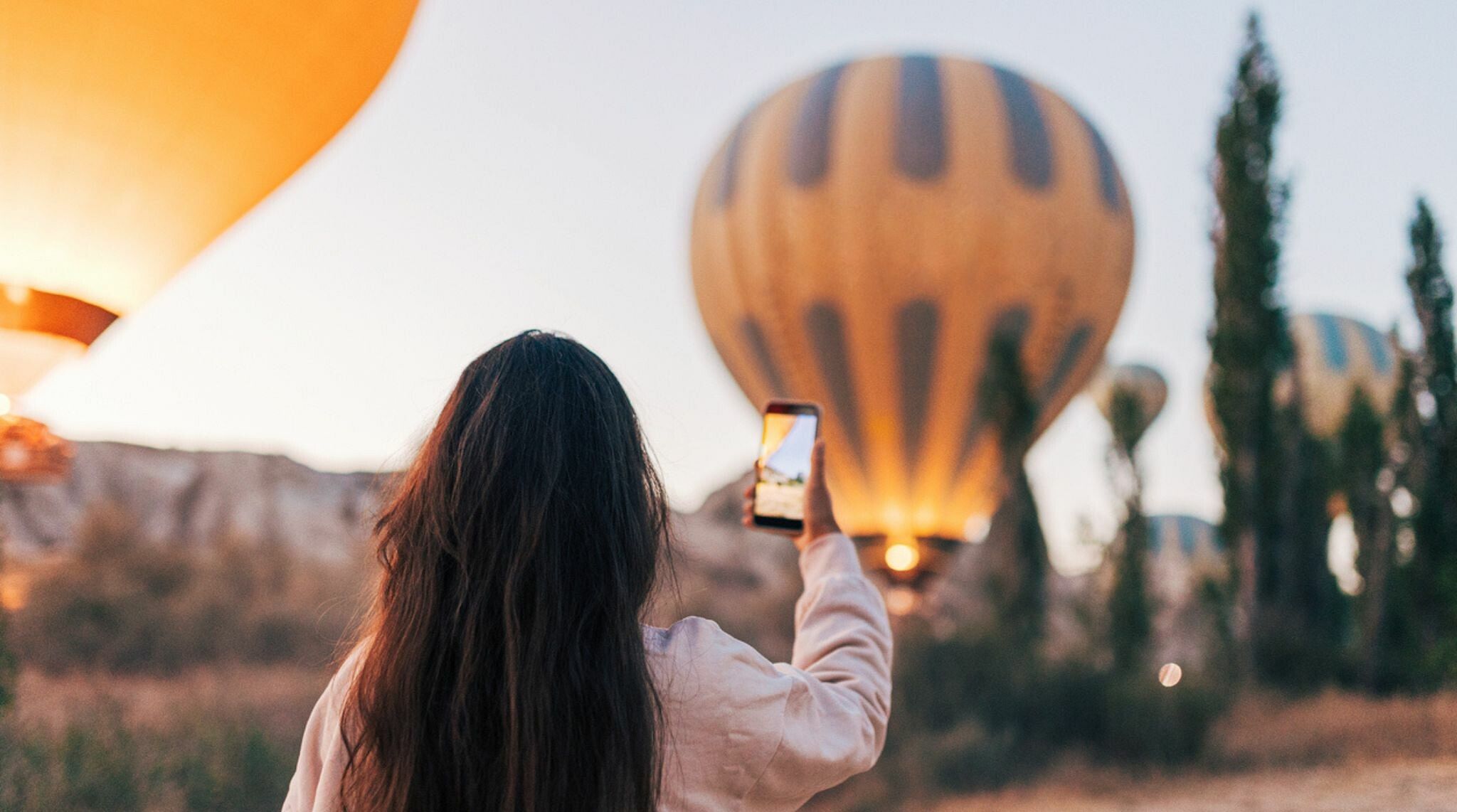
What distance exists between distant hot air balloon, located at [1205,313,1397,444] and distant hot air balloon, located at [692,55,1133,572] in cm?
1063

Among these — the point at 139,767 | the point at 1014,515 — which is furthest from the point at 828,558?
the point at 1014,515

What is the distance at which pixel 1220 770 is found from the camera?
8.24 metres

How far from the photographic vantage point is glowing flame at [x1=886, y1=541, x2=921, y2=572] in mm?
12961

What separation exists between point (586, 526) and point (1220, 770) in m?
8.34

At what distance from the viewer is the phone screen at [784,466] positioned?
4.98 ft

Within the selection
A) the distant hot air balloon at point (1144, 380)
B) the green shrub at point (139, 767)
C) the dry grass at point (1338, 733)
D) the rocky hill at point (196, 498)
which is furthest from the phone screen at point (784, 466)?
the distant hot air balloon at point (1144, 380)

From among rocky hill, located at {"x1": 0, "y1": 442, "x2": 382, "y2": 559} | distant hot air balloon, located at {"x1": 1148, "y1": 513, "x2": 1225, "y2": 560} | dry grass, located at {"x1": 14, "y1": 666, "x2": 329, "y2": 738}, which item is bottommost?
dry grass, located at {"x1": 14, "y1": 666, "x2": 329, "y2": 738}

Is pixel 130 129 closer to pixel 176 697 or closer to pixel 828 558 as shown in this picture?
pixel 828 558

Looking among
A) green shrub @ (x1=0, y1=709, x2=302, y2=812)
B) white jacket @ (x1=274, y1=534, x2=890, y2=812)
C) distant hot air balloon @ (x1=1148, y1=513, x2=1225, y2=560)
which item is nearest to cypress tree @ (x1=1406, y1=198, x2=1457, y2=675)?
green shrub @ (x1=0, y1=709, x2=302, y2=812)

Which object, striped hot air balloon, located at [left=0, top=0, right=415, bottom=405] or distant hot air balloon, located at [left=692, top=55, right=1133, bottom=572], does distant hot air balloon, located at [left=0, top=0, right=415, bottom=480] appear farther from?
distant hot air balloon, located at [left=692, top=55, right=1133, bottom=572]

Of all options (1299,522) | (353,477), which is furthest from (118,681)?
(353,477)

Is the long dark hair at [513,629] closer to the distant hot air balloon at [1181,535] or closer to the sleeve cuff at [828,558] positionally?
the sleeve cuff at [828,558]

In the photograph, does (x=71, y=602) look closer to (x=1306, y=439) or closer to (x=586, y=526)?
(x=586, y=526)

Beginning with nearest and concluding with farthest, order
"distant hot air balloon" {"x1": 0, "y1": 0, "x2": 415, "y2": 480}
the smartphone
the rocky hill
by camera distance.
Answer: the smartphone < "distant hot air balloon" {"x1": 0, "y1": 0, "x2": 415, "y2": 480} < the rocky hill
